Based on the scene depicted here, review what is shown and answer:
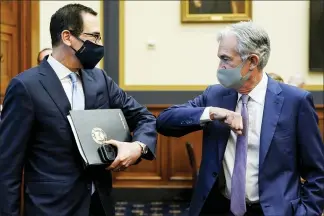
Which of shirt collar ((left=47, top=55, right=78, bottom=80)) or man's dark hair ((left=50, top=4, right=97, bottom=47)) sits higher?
man's dark hair ((left=50, top=4, right=97, bottom=47))

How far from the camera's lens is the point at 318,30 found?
6059 mm

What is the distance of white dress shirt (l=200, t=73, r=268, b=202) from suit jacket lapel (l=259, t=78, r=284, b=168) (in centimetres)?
3

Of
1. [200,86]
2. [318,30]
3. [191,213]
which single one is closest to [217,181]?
[191,213]

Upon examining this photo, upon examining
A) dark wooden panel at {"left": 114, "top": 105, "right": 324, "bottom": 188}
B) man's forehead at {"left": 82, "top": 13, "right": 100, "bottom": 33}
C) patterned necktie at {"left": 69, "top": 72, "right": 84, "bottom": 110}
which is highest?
man's forehead at {"left": 82, "top": 13, "right": 100, "bottom": 33}

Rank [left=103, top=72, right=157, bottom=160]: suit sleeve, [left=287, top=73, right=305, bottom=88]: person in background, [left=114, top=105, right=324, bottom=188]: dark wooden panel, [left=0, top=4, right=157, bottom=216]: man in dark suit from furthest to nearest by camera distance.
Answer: [left=114, top=105, right=324, bottom=188]: dark wooden panel < [left=287, top=73, right=305, bottom=88]: person in background < [left=103, top=72, right=157, bottom=160]: suit sleeve < [left=0, top=4, right=157, bottom=216]: man in dark suit

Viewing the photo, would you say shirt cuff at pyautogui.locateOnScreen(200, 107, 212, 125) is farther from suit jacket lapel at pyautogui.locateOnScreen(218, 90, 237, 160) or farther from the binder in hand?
the binder in hand

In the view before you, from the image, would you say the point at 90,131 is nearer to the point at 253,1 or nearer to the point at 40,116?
the point at 40,116

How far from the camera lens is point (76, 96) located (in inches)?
87.7

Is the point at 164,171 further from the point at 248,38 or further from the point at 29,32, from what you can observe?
the point at 248,38

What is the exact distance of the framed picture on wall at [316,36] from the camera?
6043 millimetres

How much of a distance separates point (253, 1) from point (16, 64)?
10.2 ft

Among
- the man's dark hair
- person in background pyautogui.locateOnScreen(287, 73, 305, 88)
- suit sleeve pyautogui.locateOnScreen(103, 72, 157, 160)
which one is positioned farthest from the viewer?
person in background pyautogui.locateOnScreen(287, 73, 305, 88)

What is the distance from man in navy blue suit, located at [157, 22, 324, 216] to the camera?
6.59 ft

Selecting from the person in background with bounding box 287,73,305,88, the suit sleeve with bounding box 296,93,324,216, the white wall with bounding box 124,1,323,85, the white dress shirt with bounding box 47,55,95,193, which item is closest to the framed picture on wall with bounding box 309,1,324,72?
the white wall with bounding box 124,1,323,85
